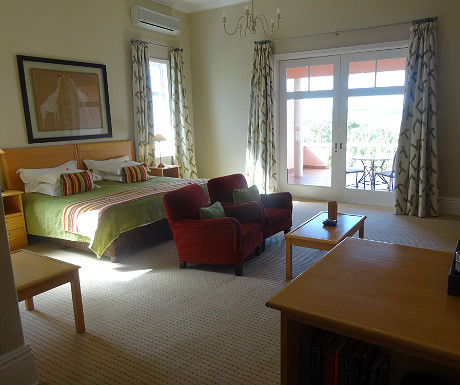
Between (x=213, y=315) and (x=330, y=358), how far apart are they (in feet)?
4.59

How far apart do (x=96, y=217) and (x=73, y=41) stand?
295 centimetres

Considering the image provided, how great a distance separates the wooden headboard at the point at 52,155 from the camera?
189 inches

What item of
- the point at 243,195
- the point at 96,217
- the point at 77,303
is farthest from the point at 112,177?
the point at 77,303

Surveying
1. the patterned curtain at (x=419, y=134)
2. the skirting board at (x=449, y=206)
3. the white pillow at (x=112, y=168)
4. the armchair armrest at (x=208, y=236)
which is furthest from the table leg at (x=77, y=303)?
the skirting board at (x=449, y=206)

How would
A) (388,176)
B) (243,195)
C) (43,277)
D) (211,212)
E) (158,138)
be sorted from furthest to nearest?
(158,138), (388,176), (243,195), (211,212), (43,277)

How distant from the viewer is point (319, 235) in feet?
11.3

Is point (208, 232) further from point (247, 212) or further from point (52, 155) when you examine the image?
point (52, 155)

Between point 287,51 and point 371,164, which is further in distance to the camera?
point 287,51

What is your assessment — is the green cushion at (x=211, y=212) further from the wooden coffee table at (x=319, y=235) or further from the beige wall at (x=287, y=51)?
the beige wall at (x=287, y=51)

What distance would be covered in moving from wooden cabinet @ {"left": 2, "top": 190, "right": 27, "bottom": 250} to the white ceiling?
13.2ft

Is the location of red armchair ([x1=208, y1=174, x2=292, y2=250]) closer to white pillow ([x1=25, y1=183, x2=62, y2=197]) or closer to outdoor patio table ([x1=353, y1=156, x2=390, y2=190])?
white pillow ([x1=25, y1=183, x2=62, y2=197])

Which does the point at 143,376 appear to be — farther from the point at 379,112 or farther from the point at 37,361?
the point at 379,112

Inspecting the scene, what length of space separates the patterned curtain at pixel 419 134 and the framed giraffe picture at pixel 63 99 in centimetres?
436

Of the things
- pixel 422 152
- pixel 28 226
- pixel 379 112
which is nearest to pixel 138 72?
pixel 28 226
